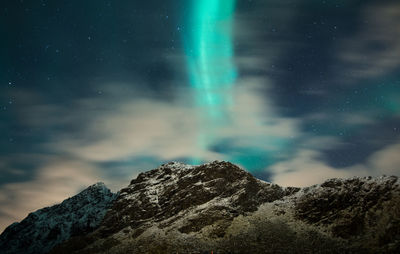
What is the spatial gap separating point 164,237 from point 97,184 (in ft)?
283

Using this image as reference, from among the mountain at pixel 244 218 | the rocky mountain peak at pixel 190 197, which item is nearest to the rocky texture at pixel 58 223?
the mountain at pixel 244 218

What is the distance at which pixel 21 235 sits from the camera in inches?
6516

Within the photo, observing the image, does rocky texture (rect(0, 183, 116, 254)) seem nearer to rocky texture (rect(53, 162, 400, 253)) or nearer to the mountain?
the mountain

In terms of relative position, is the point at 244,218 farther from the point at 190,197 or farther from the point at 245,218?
the point at 190,197

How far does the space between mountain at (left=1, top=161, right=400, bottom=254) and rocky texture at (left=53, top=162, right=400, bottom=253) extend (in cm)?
24

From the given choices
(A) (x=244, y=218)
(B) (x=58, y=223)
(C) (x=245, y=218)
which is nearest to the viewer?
(C) (x=245, y=218)

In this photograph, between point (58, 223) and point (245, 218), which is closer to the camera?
point (245, 218)

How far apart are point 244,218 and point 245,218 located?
0.34m

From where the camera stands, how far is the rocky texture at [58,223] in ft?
479

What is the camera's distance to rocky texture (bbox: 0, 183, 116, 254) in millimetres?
146125

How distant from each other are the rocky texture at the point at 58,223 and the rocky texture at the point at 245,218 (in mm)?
10381

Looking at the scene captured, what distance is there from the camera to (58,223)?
510 feet

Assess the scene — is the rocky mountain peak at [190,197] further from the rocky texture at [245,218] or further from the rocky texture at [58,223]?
the rocky texture at [58,223]

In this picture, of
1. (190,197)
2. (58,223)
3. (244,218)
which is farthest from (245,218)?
(58,223)
